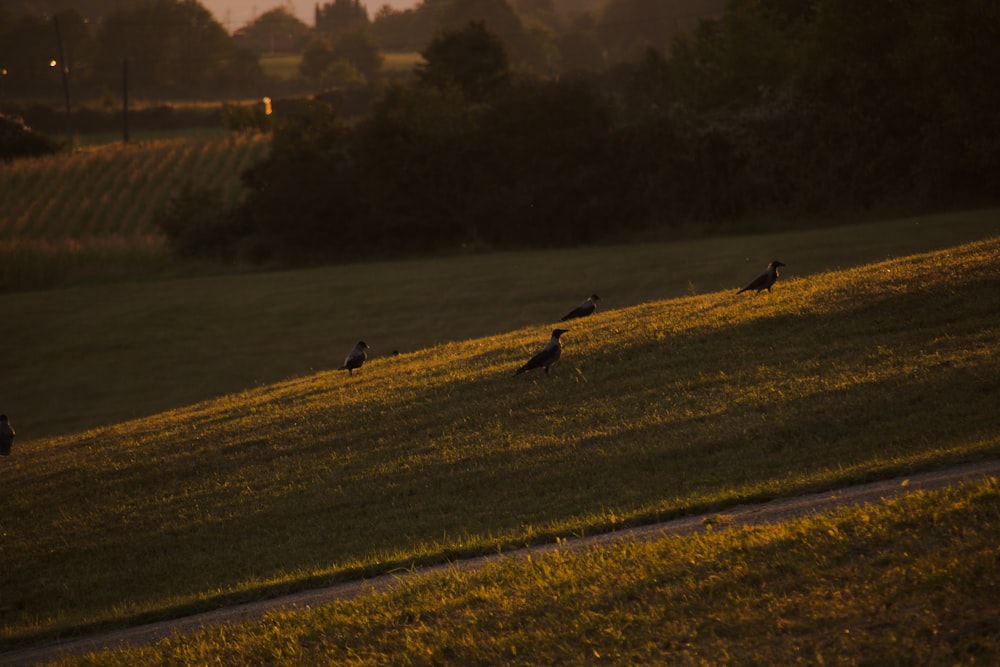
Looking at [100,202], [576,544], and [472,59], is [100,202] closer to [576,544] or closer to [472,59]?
[472,59]

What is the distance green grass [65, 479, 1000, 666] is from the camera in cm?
736

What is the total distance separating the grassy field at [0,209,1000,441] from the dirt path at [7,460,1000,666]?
1939cm

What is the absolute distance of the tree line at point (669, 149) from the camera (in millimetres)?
54000

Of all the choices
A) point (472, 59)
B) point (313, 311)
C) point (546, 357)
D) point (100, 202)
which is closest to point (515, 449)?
point (546, 357)

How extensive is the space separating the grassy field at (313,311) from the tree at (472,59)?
30.7 meters

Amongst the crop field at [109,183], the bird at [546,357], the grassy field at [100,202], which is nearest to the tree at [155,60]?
the grassy field at [100,202]

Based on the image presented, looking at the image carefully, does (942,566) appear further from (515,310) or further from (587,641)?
(515,310)

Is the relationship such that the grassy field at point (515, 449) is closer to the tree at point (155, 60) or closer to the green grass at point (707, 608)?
the green grass at point (707, 608)

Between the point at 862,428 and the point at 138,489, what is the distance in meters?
12.2

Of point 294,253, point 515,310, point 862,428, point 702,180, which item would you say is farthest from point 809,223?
point 862,428

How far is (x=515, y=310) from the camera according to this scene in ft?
132

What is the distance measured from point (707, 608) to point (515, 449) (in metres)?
8.33

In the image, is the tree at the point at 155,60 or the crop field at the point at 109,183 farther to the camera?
the tree at the point at 155,60

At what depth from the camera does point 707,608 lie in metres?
8.21
